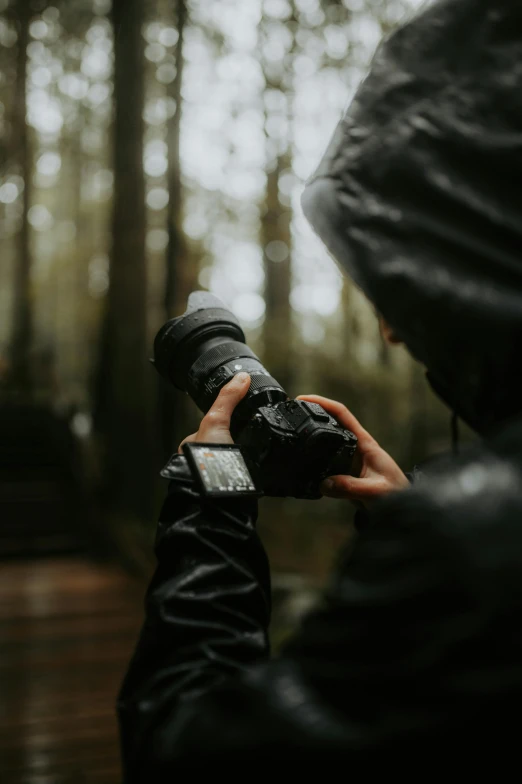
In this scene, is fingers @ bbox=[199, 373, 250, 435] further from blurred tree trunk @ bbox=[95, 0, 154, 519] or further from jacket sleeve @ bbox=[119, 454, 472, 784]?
blurred tree trunk @ bbox=[95, 0, 154, 519]

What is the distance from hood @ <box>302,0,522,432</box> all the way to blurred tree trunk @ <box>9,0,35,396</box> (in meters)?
11.7

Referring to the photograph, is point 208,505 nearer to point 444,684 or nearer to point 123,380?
point 444,684

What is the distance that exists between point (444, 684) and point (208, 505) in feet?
1.53

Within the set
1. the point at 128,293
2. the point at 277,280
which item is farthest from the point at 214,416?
the point at 277,280

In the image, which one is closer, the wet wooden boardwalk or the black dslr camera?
the black dslr camera

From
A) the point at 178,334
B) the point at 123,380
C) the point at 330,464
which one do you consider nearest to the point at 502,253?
the point at 330,464

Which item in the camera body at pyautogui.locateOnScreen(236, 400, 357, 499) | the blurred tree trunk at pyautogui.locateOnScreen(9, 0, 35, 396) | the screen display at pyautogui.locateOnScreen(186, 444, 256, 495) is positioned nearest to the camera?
the screen display at pyautogui.locateOnScreen(186, 444, 256, 495)

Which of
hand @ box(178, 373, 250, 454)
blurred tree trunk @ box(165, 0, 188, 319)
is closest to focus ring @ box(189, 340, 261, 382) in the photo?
hand @ box(178, 373, 250, 454)

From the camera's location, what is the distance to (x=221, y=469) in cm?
100

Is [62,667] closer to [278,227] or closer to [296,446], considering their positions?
[296,446]

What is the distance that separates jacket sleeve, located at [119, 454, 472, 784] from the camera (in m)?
0.59

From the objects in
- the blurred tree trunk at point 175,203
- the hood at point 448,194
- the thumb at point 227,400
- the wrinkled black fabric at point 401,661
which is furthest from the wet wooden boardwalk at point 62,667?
the blurred tree trunk at point 175,203

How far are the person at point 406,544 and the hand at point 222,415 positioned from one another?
0.13 meters

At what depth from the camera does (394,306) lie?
816 mm
